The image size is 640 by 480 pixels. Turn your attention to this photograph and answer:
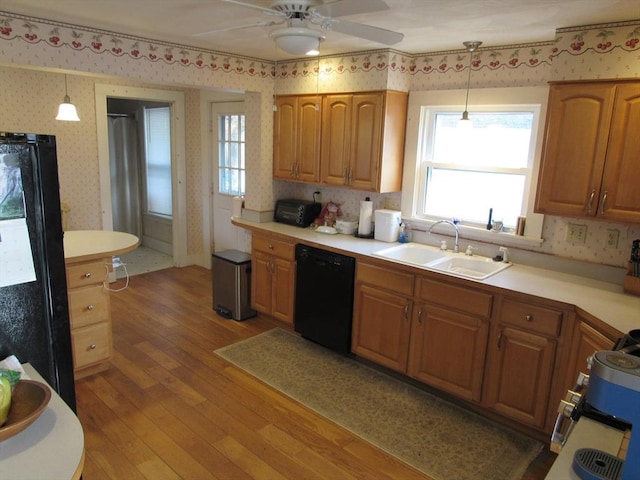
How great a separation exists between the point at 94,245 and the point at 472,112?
2.89 metres

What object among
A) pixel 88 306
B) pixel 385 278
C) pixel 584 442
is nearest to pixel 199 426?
pixel 88 306

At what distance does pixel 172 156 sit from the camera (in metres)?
5.69

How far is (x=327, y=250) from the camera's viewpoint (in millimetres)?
3607

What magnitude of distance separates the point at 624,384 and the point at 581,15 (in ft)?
7.04

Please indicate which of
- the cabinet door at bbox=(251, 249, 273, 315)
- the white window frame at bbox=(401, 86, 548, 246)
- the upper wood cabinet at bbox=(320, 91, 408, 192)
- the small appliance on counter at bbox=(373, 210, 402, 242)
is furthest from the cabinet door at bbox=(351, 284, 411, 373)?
the cabinet door at bbox=(251, 249, 273, 315)

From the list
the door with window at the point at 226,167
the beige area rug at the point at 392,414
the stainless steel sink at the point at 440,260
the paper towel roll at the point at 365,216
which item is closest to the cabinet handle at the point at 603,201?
the stainless steel sink at the point at 440,260

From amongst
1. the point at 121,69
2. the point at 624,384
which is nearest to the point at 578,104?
the point at 624,384

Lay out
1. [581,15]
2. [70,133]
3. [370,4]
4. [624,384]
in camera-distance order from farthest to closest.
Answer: [70,133], [581,15], [370,4], [624,384]

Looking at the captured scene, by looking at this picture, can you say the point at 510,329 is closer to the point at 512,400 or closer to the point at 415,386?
the point at 512,400

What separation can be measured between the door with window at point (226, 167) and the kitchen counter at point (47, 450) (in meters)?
3.76

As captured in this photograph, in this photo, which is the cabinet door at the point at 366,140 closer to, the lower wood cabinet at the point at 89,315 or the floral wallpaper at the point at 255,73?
the floral wallpaper at the point at 255,73

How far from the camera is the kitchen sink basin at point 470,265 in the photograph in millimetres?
3211

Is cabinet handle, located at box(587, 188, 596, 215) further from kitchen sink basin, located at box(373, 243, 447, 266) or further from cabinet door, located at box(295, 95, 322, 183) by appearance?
cabinet door, located at box(295, 95, 322, 183)

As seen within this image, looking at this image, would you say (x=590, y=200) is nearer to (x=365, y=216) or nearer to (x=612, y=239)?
(x=612, y=239)
